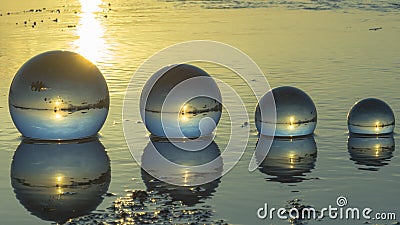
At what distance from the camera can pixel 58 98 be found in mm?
20500

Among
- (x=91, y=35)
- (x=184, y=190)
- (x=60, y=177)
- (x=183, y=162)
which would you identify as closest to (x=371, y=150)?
(x=183, y=162)

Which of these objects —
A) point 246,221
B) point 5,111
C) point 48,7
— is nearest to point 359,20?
point 48,7

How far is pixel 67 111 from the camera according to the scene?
67.5 ft

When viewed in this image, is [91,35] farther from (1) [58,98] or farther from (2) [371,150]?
(2) [371,150]

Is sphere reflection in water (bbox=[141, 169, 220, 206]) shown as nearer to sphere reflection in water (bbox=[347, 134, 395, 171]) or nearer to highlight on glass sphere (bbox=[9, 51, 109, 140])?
highlight on glass sphere (bbox=[9, 51, 109, 140])

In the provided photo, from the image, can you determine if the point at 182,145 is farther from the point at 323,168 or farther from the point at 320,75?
the point at 320,75

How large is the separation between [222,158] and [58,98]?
4.33 metres

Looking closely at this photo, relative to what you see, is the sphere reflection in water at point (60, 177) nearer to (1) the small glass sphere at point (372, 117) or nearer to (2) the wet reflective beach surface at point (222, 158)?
(2) the wet reflective beach surface at point (222, 158)

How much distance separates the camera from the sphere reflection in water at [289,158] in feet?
60.5

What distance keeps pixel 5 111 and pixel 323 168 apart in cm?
1140

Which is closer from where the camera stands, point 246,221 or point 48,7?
point 246,221

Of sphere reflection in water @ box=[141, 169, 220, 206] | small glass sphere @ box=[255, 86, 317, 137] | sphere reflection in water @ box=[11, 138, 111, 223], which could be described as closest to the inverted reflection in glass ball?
sphere reflection in water @ box=[141, 169, 220, 206]

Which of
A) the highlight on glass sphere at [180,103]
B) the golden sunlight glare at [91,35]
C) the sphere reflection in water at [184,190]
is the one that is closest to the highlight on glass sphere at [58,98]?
the highlight on glass sphere at [180,103]

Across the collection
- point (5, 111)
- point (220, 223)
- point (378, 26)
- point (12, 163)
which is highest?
point (378, 26)
